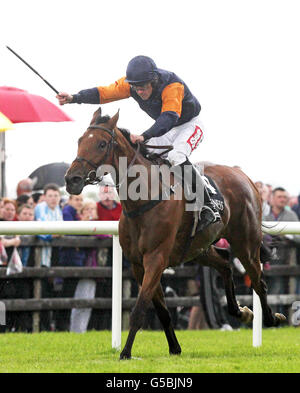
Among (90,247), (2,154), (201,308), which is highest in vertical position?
(2,154)

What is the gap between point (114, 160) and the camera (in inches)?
233

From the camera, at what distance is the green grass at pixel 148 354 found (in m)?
5.44

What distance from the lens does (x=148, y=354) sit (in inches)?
256

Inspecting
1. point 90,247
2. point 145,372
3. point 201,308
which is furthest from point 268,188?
point 145,372

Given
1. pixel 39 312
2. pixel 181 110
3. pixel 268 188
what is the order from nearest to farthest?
pixel 181 110
pixel 39 312
pixel 268 188

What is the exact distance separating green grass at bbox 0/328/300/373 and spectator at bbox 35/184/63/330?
39 centimetres

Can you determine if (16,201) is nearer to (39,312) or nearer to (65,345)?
Answer: (39,312)

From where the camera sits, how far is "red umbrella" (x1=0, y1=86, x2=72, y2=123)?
9.92 metres

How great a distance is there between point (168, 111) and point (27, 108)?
4.32 m

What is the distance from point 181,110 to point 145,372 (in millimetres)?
2223

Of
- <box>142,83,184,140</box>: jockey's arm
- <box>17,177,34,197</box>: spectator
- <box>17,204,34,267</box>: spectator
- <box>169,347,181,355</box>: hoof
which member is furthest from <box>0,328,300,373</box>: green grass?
<box>17,177,34,197</box>: spectator

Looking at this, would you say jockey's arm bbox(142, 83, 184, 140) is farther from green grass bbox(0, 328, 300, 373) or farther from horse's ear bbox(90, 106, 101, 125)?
green grass bbox(0, 328, 300, 373)

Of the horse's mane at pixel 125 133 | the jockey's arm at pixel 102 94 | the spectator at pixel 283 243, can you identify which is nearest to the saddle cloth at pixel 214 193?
the horse's mane at pixel 125 133

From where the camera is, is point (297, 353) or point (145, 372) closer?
point (145, 372)
